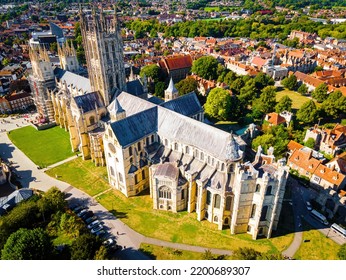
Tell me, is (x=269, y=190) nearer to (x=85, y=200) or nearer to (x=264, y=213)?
(x=264, y=213)

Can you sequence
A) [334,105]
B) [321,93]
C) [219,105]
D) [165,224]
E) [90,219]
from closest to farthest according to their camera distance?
[165,224], [90,219], [219,105], [334,105], [321,93]

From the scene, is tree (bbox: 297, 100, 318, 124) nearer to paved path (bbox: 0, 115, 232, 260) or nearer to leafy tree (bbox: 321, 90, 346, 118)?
leafy tree (bbox: 321, 90, 346, 118)

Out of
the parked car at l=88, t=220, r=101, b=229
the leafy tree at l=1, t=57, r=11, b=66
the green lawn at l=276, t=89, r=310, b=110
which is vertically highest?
the leafy tree at l=1, t=57, r=11, b=66

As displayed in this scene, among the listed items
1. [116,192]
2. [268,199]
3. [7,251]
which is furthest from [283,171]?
[7,251]

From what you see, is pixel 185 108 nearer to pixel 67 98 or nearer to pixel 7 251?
pixel 67 98

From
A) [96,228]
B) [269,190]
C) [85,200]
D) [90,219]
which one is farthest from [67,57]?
[269,190]

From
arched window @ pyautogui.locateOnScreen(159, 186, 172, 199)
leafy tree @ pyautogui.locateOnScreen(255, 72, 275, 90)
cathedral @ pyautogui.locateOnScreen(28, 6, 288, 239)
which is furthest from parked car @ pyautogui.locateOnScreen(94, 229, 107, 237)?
leafy tree @ pyautogui.locateOnScreen(255, 72, 275, 90)

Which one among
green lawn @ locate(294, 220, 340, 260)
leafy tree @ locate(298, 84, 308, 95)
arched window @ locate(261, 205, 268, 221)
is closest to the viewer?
green lawn @ locate(294, 220, 340, 260)
